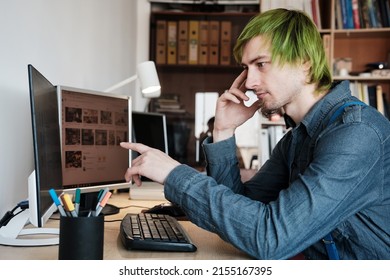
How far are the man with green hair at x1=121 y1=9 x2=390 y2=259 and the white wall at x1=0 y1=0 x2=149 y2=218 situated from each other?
449mm

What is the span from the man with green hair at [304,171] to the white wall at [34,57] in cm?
45

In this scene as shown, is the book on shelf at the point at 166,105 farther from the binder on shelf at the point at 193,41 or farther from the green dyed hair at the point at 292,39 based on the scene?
the green dyed hair at the point at 292,39

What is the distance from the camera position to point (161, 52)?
398cm

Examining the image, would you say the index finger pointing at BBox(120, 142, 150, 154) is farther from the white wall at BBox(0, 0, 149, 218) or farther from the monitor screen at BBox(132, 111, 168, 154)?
the monitor screen at BBox(132, 111, 168, 154)

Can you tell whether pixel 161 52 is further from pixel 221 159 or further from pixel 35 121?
pixel 35 121

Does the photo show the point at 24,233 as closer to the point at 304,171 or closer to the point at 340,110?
the point at 304,171

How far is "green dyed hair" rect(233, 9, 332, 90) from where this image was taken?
1.19m

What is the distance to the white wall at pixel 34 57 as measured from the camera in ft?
4.39

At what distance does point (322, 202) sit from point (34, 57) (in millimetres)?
993

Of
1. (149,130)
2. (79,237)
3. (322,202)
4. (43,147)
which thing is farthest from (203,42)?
(79,237)

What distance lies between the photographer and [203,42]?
4.01 m

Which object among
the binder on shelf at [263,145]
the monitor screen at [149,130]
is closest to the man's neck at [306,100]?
the monitor screen at [149,130]

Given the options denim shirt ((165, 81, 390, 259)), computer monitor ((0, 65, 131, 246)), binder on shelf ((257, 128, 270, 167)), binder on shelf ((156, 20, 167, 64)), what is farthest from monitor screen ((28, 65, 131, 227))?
binder on shelf ((156, 20, 167, 64))

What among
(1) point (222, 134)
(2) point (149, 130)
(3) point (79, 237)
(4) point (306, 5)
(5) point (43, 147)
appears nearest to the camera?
(3) point (79, 237)
